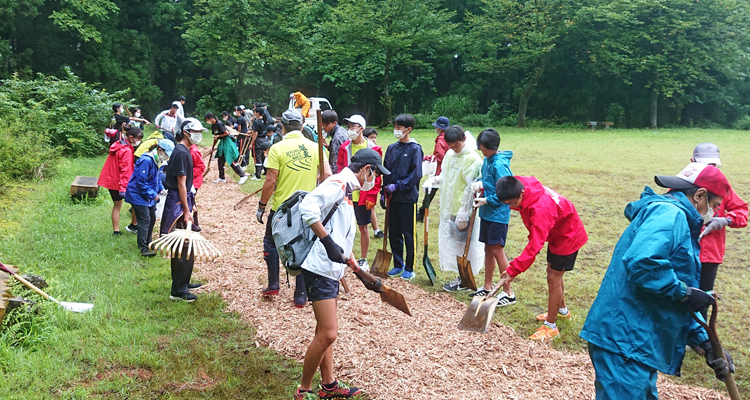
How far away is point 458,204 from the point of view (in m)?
6.00

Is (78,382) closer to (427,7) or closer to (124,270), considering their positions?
(124,270)

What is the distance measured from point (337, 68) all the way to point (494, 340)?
99.3 ft

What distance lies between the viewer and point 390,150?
6.50 m

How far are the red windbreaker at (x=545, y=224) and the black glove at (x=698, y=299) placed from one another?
1391 mm

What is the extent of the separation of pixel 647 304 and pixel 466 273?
3.33 meters

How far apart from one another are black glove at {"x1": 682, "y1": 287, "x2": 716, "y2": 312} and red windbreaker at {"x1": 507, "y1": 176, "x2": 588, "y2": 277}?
4.56 ft

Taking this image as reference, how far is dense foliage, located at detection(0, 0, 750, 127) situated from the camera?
2836cm

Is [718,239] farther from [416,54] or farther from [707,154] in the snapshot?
[416,54]

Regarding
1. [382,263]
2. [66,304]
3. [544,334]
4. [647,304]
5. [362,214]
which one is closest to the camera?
[647,304]

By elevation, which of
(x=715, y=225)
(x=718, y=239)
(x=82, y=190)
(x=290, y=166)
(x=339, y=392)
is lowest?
(x=339, y=392)

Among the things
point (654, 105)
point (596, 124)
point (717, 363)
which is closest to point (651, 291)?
point (717, 363)

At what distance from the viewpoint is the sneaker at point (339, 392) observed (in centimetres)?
365

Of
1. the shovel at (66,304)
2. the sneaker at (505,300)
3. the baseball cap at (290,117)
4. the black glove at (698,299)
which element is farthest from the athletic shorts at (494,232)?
the shovel at (66,304)

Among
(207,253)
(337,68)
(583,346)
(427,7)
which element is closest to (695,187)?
(583,346)
